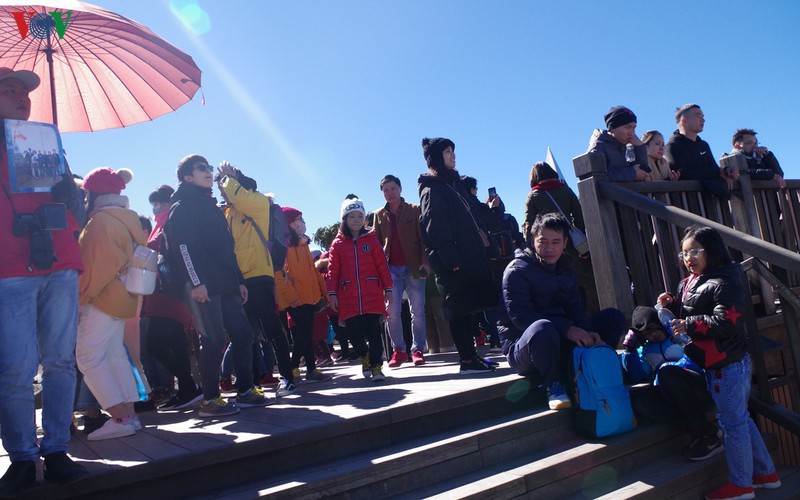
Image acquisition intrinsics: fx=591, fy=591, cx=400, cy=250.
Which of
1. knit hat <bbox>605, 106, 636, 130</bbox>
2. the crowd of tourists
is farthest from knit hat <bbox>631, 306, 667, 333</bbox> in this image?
knit hat <bbox>605, 106, 636, 130</bbox>

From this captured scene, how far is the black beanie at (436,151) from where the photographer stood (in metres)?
5.45

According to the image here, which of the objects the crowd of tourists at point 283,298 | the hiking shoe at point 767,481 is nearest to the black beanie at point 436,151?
the crowd of tourists at point 283,298

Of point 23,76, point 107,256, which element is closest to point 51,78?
point 23,76

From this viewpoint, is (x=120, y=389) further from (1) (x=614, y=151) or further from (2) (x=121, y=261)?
(1) (x=614, y=151)

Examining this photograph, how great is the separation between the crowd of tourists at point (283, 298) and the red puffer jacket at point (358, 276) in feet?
0.05

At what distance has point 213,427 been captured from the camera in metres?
3.80

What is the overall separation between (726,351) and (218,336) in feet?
11.2

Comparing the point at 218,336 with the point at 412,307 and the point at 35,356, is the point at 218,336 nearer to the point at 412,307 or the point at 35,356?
the point at 35,356

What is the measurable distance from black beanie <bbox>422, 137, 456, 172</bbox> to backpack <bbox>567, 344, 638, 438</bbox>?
7.46 feet

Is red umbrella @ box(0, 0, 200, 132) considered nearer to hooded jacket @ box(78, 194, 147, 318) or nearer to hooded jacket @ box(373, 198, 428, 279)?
hooded jacket @ box(78, 194, 147, 318)

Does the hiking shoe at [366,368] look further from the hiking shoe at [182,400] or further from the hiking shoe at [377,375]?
the hiking shoe at [182,400]

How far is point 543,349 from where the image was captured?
390 cm

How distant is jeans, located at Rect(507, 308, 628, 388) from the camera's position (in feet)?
12.8

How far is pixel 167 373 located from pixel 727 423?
15.7 feet
